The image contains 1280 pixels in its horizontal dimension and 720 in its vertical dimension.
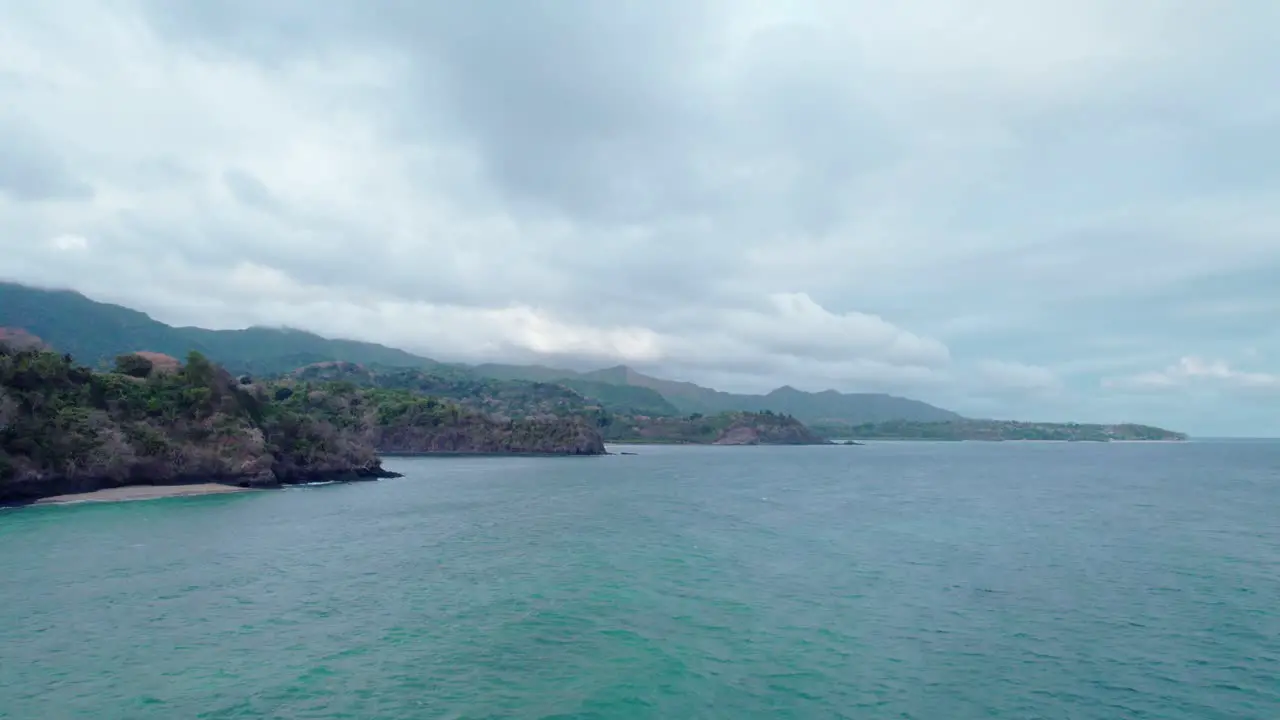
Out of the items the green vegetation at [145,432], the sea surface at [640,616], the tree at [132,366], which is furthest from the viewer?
the tree at [132,366]

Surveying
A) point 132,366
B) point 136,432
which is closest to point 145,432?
point 136,432

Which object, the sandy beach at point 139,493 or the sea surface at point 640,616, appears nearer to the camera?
the sea surface at point 640,616

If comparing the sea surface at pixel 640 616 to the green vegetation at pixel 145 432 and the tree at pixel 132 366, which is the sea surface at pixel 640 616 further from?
the tree at pixel 132 366

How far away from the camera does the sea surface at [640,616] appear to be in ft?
62.7

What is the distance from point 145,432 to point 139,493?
25.9 ft

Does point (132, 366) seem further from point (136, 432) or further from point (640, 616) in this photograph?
point (640, 616)

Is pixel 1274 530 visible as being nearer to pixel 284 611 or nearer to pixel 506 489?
pixel 284 611

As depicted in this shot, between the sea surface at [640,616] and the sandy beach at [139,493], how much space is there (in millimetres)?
7612

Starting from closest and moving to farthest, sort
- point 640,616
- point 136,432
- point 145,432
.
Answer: point 640,616 < point 136,432 < point 145,432

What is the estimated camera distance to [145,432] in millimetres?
75438

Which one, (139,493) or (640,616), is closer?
(640,616)

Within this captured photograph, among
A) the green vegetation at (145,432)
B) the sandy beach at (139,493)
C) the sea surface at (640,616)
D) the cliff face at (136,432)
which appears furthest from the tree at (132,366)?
the sea surface at (640,616)

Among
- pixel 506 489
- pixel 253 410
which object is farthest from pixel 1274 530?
pixel 253 410

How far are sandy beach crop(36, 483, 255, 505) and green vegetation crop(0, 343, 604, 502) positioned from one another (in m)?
1.27
